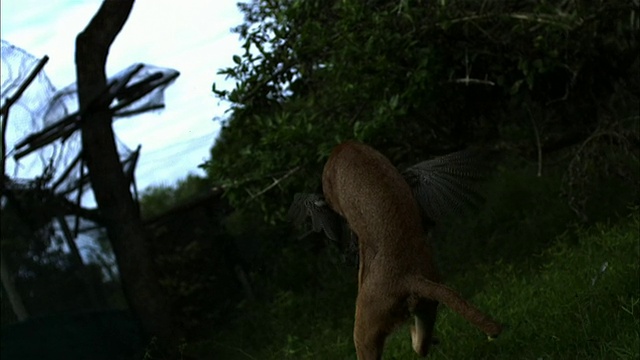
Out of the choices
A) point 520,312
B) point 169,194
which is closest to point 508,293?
point 520,312

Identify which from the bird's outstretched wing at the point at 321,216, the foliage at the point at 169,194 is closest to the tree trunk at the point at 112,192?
the foliage at the point at 169,194

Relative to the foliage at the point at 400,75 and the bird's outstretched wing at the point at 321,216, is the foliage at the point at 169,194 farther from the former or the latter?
the bird's outstretched wing at the point at 321,216

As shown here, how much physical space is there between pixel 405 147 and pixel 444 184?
3934 mm

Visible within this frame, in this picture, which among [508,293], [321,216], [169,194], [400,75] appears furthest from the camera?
[169,194]

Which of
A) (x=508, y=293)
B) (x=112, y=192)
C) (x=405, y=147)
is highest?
(x=112, y=192)

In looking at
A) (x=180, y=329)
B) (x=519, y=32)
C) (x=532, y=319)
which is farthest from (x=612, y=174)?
(x=180, y=329)

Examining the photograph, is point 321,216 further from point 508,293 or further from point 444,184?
point 508,293

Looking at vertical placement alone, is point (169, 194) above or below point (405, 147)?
above

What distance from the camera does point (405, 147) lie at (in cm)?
892

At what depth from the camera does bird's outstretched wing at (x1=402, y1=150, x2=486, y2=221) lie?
495 centimetres

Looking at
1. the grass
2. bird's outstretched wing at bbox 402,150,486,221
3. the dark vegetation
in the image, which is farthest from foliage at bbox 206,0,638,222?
bird's outstretched wing at bbox 402,150,486,221

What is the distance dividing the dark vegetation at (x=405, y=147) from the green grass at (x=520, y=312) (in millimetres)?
30

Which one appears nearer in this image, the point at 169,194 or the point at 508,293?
the point at 508,293

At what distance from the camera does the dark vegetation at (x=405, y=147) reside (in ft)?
26.9
